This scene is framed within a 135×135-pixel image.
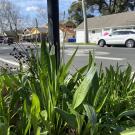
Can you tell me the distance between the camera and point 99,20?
204ft

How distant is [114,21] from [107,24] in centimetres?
123

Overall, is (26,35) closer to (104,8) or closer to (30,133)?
(30,133)

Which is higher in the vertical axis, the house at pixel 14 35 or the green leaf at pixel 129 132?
the house at pixel 14 35

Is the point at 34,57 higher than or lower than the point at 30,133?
higher

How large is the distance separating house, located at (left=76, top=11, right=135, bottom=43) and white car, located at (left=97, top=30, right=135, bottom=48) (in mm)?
12273

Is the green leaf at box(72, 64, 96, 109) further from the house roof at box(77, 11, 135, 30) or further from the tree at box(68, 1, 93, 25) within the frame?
the tree at box(68, 1, 93, 25)

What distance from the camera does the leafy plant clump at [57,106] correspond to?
278 centimetres

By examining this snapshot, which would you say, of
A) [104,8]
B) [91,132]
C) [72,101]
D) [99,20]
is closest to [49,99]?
[72,101]

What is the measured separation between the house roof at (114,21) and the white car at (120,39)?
13024mm

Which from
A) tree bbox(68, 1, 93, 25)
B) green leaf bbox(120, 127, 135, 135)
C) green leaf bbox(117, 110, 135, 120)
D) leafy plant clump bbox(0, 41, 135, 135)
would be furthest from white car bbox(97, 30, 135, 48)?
tree bbox(68, 1, 93, 25)

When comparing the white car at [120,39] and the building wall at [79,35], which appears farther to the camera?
the building wall at [79,35]

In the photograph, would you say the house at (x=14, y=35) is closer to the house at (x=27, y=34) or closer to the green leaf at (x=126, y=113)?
the house at (x=27, y=34)

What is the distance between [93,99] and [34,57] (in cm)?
80

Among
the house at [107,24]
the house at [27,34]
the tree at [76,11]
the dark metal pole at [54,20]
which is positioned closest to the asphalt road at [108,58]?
the house at [27,34]
